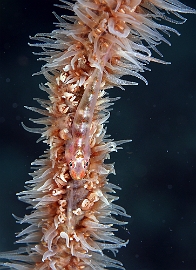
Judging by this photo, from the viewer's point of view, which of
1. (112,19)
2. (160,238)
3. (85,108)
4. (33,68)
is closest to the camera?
(112,19)

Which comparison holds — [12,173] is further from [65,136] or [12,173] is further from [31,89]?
[65,136]

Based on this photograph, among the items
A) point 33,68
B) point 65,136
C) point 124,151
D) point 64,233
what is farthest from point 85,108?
point 124,151

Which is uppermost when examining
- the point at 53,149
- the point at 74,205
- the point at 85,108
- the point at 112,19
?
the point at 112,19

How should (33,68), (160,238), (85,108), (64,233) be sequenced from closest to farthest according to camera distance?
(85,108) → (64,233) → (33,68) → (160,238)

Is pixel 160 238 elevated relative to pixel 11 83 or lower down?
lower down

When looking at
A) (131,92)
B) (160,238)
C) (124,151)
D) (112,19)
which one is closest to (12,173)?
(124,151)

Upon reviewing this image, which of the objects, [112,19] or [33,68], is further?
[33,68]
